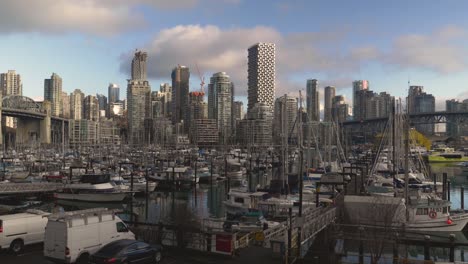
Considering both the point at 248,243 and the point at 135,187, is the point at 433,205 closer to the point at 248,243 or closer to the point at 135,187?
the point at 248,243

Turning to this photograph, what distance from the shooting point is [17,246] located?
869 inches

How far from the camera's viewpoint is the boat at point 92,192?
57.2 meters

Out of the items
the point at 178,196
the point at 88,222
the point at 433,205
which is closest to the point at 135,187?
the point at 178,196

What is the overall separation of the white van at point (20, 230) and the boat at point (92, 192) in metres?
33.9

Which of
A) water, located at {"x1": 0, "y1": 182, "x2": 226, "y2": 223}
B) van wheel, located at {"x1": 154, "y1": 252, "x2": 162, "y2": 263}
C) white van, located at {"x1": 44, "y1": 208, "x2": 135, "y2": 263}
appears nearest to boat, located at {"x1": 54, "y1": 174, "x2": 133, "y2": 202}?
water, located at {"x1": 0, "y1": 182, "x2": 226, "y2": 223}

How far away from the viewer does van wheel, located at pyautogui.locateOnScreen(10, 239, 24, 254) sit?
71.7 ft

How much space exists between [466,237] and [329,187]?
2046 cm

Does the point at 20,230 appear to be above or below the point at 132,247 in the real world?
below

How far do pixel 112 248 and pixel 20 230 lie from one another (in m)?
7.57

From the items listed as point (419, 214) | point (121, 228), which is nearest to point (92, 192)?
point (121, 228)

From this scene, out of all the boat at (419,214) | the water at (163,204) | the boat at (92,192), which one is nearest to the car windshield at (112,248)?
the boat at (419,214)

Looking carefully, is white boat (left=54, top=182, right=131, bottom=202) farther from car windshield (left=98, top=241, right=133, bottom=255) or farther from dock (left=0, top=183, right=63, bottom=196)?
car windshield (left=98, top=241, right=133, bottom=255)

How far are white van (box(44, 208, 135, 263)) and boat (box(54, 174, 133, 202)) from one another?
38.4 m

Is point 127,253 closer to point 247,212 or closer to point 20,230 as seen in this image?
point 20,230
